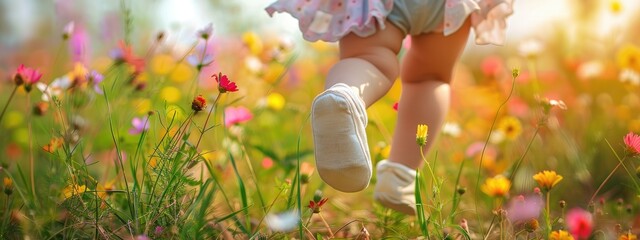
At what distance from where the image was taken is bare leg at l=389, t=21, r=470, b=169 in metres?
1.64

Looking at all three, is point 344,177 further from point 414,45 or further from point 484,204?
point 484,204

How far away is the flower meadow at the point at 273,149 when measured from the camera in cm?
134

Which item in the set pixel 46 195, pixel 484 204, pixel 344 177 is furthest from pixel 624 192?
pixel 46 195

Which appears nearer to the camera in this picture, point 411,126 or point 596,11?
point 411,126

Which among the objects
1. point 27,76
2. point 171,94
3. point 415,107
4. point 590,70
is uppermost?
point 27,76

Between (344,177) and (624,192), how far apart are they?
1.21m

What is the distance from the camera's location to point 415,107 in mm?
1671

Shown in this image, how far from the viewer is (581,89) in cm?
286

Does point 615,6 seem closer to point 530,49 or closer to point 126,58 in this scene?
point 530,49

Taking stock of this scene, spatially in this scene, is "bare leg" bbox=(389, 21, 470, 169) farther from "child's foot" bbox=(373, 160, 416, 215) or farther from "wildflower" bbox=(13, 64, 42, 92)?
"wildflower" bbox=(13, 64, 42, 92)

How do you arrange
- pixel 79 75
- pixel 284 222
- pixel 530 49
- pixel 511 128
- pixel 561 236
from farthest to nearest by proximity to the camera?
pixel 530 49 → pixel 511 128 → pixel 79 75 → pixel 284 222 → pixel 561 236

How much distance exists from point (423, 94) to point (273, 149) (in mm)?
696

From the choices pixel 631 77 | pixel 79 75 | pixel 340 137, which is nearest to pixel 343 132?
pixel 340 137

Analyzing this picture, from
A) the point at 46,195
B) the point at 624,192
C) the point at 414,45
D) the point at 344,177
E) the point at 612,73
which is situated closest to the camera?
the point at 344,177
